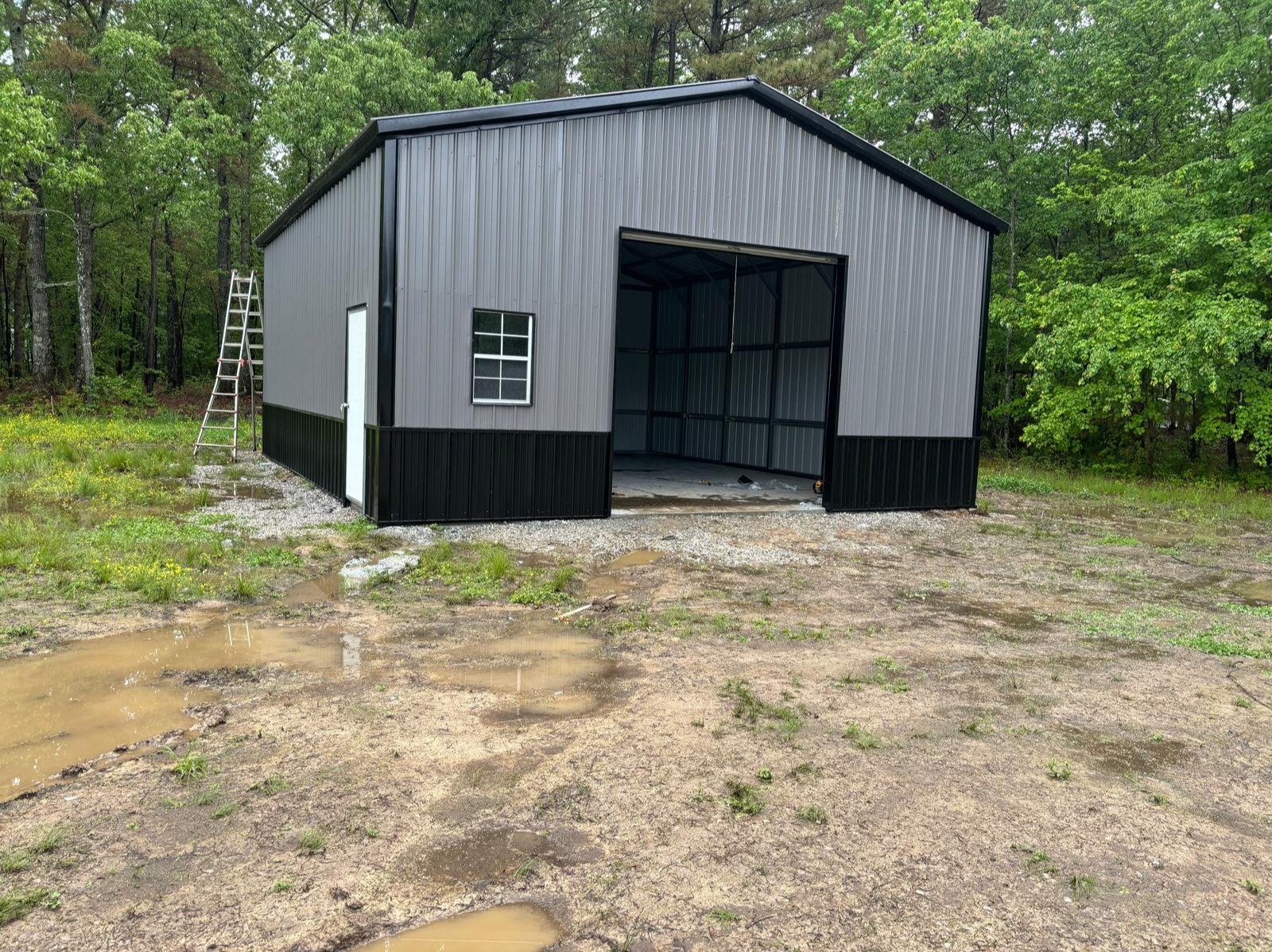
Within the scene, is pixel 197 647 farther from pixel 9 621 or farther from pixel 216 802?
pixel 216 802

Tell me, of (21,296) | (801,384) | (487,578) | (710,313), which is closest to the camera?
(487,578)

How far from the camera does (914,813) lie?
3404 mm

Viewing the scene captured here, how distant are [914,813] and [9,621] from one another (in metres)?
5.45

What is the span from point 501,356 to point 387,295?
4.62ft

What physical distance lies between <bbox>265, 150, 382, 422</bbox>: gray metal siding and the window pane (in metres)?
1.42

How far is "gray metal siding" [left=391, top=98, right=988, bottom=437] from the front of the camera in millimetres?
9188

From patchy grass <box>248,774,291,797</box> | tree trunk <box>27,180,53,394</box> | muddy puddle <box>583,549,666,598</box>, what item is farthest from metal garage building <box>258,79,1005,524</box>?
tree trunk <box>27,180,53,394</box>

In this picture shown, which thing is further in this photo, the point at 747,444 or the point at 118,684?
the point at 747,444

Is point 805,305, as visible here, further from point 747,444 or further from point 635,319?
point 635,319

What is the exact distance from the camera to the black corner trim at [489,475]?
9172 millimetres

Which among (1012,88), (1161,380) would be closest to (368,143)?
(1161,380)

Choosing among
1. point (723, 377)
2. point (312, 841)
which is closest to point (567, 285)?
point (312, 841)

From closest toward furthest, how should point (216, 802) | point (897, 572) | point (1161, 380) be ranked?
1. point (216, 802)
2. point (897, 572)
3. point (1161, 380)

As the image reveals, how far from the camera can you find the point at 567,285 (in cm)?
989
